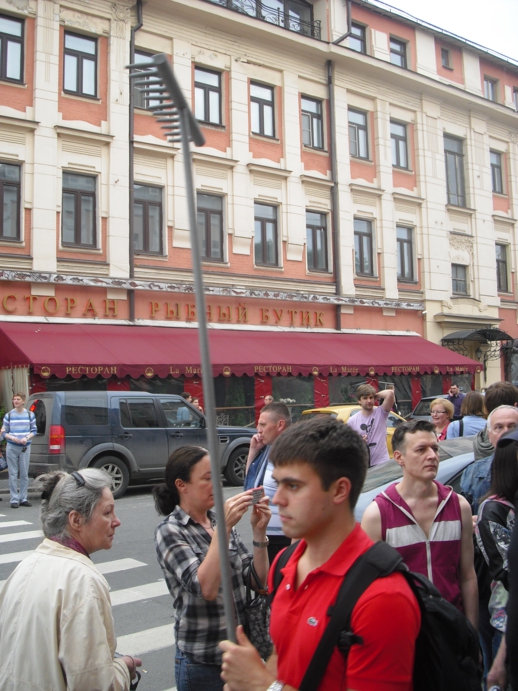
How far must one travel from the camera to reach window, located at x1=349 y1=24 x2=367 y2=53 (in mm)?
24527

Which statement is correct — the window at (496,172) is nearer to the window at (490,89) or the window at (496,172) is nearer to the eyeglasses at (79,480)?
the window at (490,89)

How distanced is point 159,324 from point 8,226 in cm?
461

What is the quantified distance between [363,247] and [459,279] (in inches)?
196

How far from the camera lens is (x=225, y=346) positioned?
19281mm

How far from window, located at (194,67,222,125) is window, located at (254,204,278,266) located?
297 cm

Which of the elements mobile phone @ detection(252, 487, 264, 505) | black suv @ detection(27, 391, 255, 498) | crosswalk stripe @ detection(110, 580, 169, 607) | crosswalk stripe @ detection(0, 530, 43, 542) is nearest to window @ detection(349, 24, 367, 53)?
black suv @ detection(27, 391, 255, 498)

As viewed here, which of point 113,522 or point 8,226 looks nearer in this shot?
point 113,522

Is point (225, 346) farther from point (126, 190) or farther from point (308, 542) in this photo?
point (308, 542)

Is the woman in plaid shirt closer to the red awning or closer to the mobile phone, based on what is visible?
the mobile phone

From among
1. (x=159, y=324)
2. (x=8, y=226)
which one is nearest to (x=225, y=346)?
(x=159, y=324)

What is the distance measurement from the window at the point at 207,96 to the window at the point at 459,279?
1115 centimetres

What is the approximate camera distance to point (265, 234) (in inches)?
859

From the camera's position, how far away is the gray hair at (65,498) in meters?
2.84

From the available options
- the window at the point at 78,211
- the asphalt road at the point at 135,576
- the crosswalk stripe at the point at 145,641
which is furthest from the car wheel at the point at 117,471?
the window at the point at 78,211
